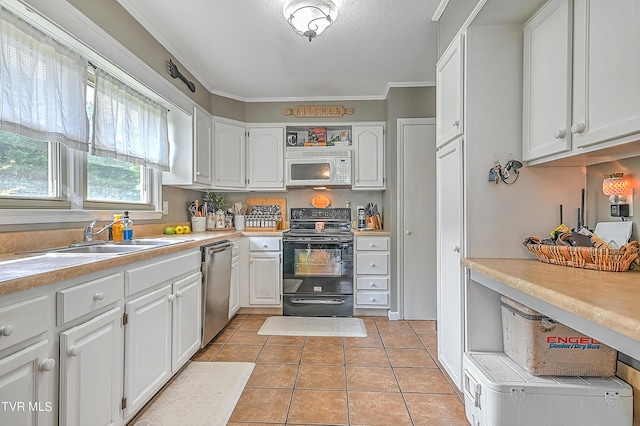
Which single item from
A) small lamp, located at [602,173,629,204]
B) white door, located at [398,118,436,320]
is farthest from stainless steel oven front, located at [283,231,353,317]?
small lamp, located at [602,173,629,204]

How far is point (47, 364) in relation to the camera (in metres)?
1.07

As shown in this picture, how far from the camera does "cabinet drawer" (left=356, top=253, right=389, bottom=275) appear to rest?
3.41 meters

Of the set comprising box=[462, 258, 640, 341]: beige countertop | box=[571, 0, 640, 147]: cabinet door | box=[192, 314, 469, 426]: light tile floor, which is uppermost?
box=[571, 0, 640, 147]: cabinet door

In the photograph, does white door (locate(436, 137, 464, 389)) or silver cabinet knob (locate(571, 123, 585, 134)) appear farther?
white door (locate(436, 137, 464, 389))

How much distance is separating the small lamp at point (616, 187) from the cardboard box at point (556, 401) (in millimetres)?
790

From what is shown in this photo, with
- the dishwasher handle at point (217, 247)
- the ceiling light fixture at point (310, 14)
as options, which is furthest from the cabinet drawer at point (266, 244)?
the ceiling light fixture at point (310, 14)

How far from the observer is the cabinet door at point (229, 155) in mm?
3526

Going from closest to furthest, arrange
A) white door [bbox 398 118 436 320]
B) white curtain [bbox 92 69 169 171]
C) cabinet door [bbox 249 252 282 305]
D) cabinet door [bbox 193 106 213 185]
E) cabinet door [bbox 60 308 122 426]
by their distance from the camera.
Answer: cabinet door [bbox 60 308 122 426] < white curtain [bbox 92 69 169 171] < cabinet door [bbox 193 106 213 185] < white door [bbox 398 118 436 320] < cabinet door [bbox 249 252 282 305]

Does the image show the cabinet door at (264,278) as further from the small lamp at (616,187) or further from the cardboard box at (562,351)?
the small lamp at (616,187)

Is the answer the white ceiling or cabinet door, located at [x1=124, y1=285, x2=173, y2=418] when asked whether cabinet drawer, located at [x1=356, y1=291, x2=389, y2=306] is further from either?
the white ceiling

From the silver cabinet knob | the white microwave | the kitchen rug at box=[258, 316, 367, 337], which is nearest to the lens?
the silver cabinet knob

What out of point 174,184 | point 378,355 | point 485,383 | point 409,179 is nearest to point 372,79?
point 409,179

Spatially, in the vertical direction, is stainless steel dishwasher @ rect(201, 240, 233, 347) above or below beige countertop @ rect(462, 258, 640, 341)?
below

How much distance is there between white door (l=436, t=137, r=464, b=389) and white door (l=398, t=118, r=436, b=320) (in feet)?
3.84
